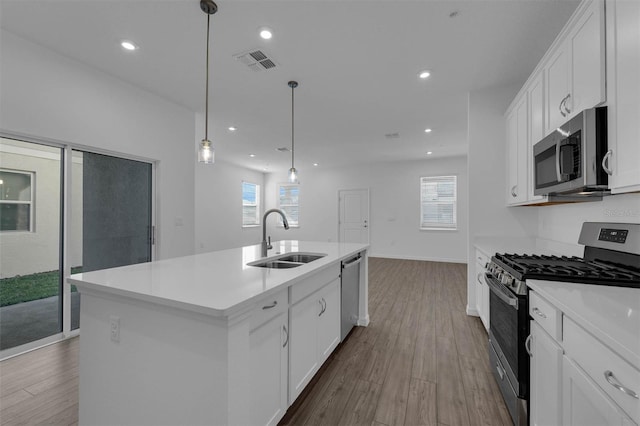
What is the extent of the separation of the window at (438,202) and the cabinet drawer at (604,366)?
6491 millimetres

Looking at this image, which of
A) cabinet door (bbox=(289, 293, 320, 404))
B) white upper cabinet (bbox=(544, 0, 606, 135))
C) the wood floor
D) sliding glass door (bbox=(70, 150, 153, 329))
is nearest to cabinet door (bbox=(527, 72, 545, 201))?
white upper cabinet (bbox=(544, 0, 606, 135))

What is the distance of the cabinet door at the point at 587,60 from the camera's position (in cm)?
142

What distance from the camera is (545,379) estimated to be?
124 centimetres

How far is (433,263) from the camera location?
687 cm

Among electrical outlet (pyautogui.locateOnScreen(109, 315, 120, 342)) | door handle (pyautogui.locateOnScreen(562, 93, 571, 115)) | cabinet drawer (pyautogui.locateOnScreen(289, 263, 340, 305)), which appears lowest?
electrical outlet (pyautogui.locateOnScreen(109, 315, 120, 342))

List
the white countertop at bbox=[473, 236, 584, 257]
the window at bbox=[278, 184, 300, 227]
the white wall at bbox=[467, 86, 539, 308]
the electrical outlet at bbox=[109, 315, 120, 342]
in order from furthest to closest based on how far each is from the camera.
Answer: the window at bbox=[278, 184, 300, 227] → the white wall at bbox=[467, 86, 539, 308] → the white countertop at bbox=[473, 236, 584, 257] → the electrical outlet at bbox=[109, 315, 120, 342]

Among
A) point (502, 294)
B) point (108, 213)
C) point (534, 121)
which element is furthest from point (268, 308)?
point (108, 213)

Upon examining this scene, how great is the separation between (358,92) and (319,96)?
504 mm

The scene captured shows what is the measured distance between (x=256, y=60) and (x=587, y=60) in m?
2.54

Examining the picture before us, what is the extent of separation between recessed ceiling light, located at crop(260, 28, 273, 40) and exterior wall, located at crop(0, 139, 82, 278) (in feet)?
7.89

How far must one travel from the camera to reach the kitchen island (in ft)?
3.57

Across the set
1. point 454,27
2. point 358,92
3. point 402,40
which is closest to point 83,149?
point 358,92

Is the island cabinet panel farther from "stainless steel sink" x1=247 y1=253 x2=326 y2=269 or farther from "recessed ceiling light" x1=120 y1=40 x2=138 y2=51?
"recessed ceiling light" x1=120 y1=40 x2=138 y2=51

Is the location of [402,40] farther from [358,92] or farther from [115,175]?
[115,175]
